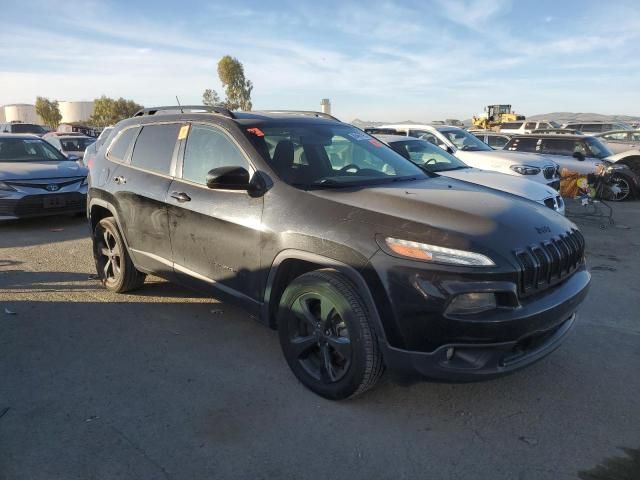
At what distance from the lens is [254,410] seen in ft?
10.2

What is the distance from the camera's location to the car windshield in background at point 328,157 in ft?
11.8

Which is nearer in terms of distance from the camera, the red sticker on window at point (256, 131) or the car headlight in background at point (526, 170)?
the red sticker on window at point (256, 131)

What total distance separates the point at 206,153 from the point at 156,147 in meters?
0.77

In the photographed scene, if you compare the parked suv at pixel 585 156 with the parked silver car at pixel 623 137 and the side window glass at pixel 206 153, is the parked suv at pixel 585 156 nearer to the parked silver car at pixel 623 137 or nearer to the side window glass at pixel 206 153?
the parked silver car at pixel 623 137

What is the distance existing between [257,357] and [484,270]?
1908 mm

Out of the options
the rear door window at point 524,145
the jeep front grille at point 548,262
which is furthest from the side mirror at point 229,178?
the rear door window at point 524,145

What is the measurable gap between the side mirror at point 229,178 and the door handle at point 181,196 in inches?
21.2

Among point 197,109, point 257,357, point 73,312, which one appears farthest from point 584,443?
point 73,312

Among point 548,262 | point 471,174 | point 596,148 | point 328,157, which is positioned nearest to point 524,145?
point 596,148

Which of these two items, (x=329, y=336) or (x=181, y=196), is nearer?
(x=329, y=336)

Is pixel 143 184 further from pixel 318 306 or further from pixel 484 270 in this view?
pixel 484 270

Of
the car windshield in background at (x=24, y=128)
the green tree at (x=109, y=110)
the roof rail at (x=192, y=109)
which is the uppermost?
the green tree at (x=109, y=110)

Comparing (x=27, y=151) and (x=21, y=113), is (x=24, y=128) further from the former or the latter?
(x=21, y=113)

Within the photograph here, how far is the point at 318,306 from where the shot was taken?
3262 mm
